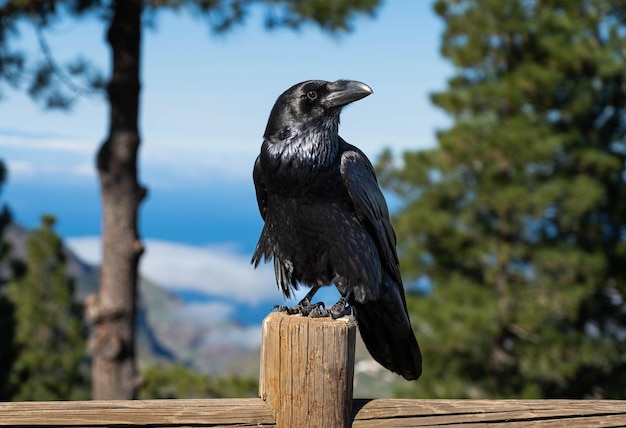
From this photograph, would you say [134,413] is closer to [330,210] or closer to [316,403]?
[316,403]

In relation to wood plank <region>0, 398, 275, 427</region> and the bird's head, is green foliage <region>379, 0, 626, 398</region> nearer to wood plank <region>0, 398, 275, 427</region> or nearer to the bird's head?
the bird's head

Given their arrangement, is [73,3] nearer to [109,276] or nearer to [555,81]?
[109,276]

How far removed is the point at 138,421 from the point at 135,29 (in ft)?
18.1

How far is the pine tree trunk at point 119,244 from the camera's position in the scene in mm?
6320

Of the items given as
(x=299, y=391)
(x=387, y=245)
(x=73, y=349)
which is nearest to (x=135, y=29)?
(x=387, y=245)

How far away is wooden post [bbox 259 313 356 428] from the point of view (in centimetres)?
207

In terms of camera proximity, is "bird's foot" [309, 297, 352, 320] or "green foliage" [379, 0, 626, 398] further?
"green foliage" [379, 0, 626, 398]

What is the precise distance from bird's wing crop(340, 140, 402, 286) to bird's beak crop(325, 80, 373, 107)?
0.70 feet

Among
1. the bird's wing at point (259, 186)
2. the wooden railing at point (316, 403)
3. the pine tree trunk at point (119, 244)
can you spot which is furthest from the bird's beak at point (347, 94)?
the pine tree trunk at point (119, 244)

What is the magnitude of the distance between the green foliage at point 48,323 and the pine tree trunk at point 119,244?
7858mm

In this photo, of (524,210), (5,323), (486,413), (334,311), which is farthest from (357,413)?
(5,323)

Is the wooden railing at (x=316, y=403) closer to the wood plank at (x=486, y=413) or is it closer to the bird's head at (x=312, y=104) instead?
the wood plank at (x=486, y=413)

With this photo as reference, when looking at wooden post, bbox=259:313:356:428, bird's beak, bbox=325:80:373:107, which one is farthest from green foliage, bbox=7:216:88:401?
wooden post, bbox=259:313:356:428

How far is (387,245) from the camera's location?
308 centimetres
